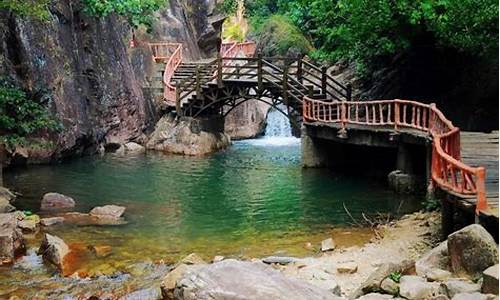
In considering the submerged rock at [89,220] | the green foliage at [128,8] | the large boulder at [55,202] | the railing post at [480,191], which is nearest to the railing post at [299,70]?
the green foliage at [128,8]

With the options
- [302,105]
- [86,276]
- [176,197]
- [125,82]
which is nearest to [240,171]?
[302,105]

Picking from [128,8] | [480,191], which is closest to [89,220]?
[480,191]

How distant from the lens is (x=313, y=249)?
37.7 feet

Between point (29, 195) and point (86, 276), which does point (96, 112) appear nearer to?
point (29, 195)

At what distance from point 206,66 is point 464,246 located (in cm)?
2039

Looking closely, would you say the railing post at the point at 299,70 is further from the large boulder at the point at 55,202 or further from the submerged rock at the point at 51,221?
the submerged rock at the point at 51,221

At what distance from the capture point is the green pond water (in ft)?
39.1

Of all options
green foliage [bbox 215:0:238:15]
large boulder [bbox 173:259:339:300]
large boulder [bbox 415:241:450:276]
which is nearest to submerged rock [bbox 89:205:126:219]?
large boulder [bbox 173:259:339:300]

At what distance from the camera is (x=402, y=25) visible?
66.9ft

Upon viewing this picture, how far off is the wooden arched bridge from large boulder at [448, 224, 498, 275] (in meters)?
1.28

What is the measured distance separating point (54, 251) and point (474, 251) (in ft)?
22.5

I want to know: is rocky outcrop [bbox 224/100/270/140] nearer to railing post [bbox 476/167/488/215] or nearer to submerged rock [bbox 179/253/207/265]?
submerged rock [bbox 179/253/207/265]

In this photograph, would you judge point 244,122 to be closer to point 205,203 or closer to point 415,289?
point 205,203

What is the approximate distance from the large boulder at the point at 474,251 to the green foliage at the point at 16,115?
1397 cm
